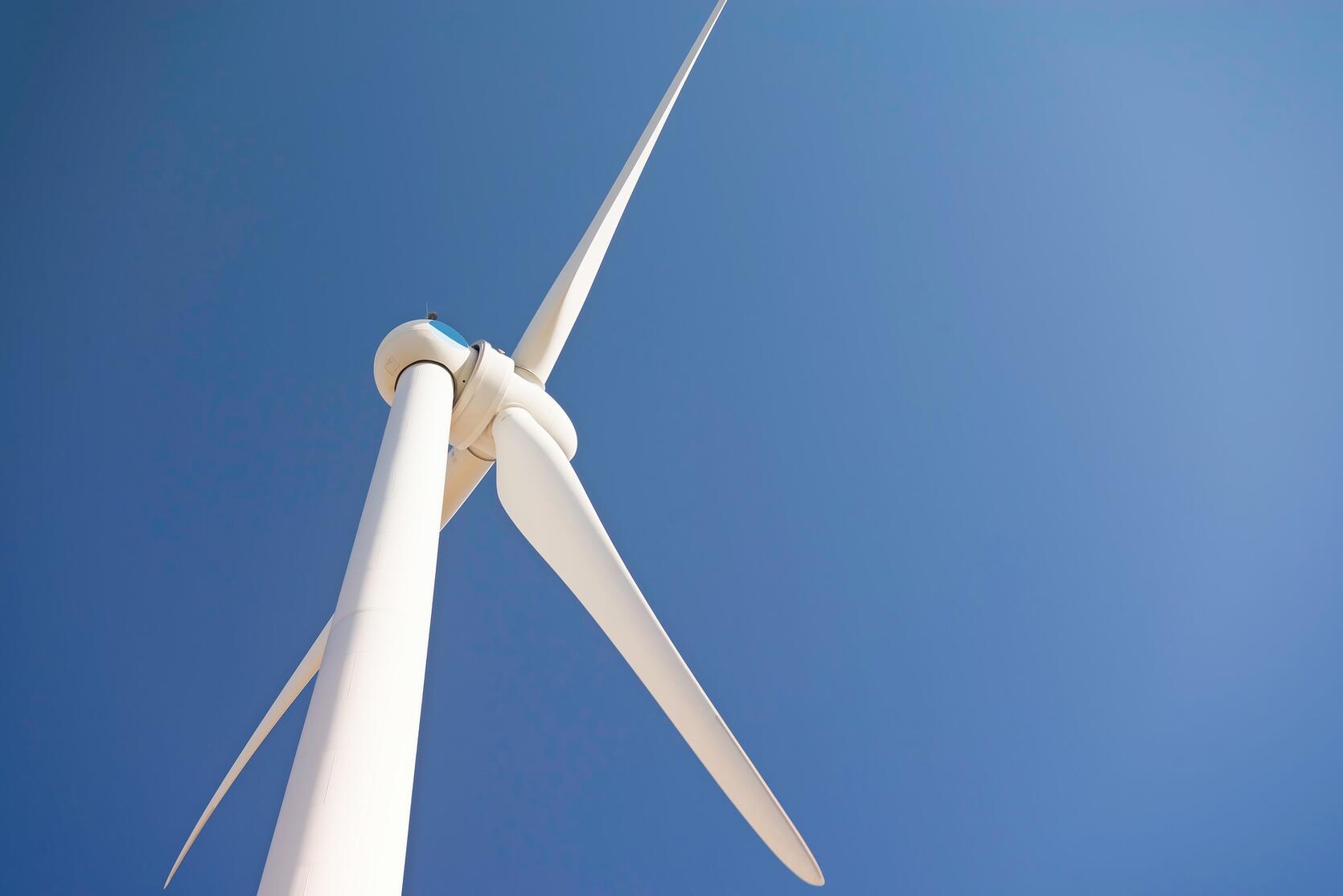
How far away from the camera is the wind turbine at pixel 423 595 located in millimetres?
3648

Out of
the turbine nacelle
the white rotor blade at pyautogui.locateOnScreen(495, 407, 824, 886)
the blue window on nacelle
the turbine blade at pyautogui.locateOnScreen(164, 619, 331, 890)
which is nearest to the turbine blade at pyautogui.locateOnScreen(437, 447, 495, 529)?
the turbine nacelle

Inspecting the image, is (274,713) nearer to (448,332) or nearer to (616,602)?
(616,602)

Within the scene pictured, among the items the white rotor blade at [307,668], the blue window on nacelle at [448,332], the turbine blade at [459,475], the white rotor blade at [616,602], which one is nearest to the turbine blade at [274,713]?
the white rotor blade at [307,668]

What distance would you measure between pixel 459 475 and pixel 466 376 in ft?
4.40

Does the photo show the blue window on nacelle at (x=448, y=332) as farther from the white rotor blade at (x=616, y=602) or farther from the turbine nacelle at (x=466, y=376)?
the white rotor blade at (x=616, y=602)

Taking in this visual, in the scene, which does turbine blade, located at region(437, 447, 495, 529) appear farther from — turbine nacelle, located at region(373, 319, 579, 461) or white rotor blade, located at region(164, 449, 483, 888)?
turbine nacelle, located at region(373, 319, 579, 461)

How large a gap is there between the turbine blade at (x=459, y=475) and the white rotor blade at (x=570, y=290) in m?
1.24

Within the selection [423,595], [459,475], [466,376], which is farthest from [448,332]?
[423,595]

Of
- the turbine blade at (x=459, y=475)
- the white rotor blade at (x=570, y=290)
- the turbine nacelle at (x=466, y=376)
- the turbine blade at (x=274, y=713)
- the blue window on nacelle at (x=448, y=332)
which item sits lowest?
the turbine blade at (x=274, y=713)

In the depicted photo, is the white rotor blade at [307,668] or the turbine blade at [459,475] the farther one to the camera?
the turbine blade at [459,475]

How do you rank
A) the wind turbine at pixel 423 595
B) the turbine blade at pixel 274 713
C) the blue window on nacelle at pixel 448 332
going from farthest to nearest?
the blue window on nacelle at pixel 448 332
the turbine blade at pixel 274 713
the wind turbine at pixel 423 595

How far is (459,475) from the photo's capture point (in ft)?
30.2

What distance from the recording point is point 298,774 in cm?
381

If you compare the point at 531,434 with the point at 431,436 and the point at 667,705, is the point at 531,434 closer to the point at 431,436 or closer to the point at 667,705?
the point at 431,436
